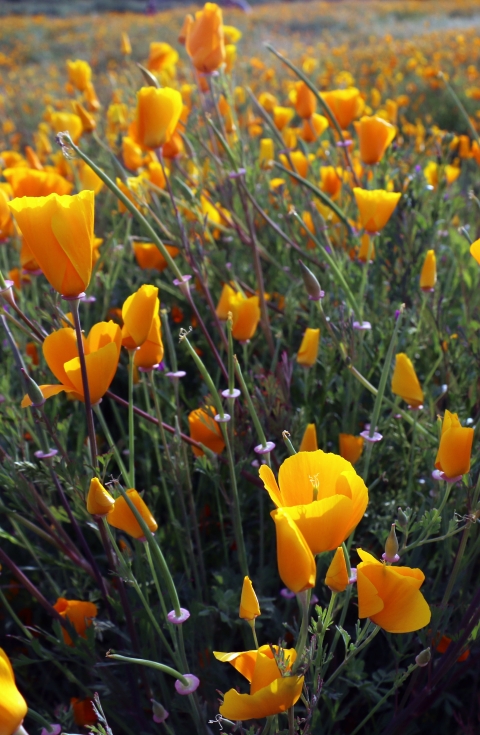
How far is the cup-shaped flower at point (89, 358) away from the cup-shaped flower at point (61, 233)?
7 cm

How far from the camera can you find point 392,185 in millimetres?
1632

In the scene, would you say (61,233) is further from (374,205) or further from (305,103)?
(305,103)

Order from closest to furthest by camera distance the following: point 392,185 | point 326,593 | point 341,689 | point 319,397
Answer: point 341,689 < point 326,593 < point 319,397 < point 392,185

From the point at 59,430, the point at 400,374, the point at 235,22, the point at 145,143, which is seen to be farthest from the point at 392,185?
the point at 235,22

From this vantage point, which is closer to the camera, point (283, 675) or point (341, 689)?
point (283, 675)

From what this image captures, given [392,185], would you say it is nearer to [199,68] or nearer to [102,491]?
[199,68]

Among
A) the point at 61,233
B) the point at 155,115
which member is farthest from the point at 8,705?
the point at 155,115

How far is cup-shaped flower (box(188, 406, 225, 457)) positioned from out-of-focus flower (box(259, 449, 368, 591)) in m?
0.42

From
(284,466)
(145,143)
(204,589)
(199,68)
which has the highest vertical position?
(199,68)

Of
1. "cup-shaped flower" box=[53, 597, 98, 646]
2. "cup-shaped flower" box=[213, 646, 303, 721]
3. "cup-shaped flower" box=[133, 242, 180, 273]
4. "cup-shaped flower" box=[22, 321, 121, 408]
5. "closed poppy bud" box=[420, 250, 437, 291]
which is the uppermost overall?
"cup-shaped flower" box=[22, 321, 121, 408]

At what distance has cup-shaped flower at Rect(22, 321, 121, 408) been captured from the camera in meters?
0.78

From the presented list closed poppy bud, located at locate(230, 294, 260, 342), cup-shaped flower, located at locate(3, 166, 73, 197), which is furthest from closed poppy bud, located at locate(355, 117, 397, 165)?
cup-shaped flower, located at locate(3, 166, 73, 197)

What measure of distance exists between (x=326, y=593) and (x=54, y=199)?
29.6 inches

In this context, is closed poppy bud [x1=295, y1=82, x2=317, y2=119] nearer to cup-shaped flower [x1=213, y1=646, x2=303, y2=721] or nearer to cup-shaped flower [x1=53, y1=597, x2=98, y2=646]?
cup-shaped flower [x1=53, y1=597, x2=98, y2=646]
